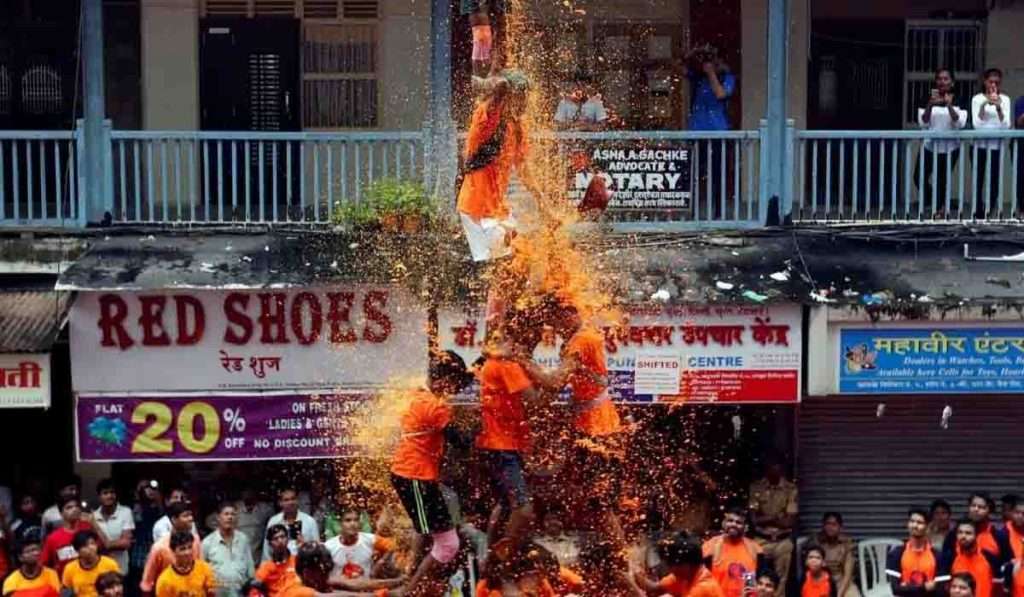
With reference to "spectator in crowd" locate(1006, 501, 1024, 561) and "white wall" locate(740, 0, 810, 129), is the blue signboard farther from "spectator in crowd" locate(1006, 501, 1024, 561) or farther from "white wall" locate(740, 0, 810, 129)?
"white wall" locate(740, 0, 810, 129)

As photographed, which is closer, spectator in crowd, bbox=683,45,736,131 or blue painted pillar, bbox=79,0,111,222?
blue painted pillar, bbox=79,0,111,222

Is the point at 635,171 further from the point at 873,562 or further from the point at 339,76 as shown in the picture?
the point at 873,562

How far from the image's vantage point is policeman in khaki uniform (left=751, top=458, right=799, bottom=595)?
16.2 metres

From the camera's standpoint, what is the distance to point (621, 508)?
16297mm

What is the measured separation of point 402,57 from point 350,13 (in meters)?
0.63

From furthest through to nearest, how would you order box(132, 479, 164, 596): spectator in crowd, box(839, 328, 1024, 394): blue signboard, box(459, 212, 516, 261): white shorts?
1. box(839, 328, 1024, 394): blue signboard
2. box(132, 479, 164, 596): spectator in crowd
3. box(459, 212, 516, 261): white shorts

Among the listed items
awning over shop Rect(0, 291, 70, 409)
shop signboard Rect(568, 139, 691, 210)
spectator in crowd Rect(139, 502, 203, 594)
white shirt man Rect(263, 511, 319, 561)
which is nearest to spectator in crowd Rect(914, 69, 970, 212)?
shop signboard Rect(568, 139, 691, 210)

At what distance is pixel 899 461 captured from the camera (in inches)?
702

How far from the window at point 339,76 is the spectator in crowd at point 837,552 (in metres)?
5.48

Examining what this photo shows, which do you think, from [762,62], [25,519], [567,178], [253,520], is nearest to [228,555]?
[253,520]

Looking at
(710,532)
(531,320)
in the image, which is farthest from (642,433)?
(531,320)

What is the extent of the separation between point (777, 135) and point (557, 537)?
4.03m

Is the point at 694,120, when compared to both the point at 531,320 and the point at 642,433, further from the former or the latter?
the point at 531,320

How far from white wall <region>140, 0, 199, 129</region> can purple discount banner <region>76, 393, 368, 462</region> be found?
2.98m
